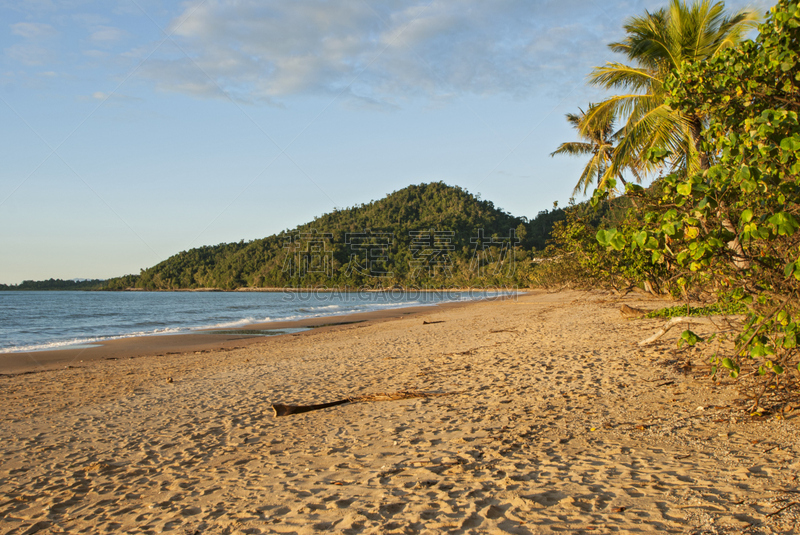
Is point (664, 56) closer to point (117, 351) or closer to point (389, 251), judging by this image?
point (117, 351)

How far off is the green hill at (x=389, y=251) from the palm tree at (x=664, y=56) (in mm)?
62404

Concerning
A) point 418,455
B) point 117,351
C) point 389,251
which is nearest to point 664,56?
point 418,455

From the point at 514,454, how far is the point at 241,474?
223cm

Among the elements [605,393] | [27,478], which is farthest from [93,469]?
[605,393]

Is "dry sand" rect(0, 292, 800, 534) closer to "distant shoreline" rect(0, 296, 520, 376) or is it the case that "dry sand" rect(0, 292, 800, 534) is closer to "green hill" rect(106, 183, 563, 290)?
Result: "distant shoreline" rect(0, 296, 520, 376)

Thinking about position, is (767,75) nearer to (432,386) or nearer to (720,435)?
(720,435)

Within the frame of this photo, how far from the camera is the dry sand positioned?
2902 millimetres

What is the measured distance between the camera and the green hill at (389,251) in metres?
87.2

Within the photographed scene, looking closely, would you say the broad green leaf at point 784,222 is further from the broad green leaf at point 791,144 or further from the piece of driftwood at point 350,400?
the piece of driftwood at point 350,400

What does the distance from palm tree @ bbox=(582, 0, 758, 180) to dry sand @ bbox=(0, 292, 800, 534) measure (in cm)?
452

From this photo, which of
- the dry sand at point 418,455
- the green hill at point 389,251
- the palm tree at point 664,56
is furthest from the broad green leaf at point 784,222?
the green hill at point 389,251

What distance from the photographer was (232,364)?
1008 cm

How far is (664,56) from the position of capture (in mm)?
10039

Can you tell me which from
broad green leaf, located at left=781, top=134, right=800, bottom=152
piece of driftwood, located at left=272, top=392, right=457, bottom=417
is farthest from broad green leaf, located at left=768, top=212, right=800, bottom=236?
piece of driftwood, located at left=272, top=392, right=457, bottom=417
